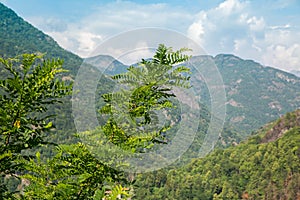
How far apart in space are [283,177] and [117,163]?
180 ft

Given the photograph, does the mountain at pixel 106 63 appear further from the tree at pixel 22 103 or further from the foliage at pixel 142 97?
the tree at pixel 22 103

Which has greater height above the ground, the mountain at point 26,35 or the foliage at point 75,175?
the mountain at point 26,35

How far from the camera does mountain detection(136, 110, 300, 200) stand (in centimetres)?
5359

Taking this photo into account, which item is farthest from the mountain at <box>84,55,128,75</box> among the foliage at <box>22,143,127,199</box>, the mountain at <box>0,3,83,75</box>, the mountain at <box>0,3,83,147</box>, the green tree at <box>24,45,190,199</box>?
the mountain at <box>0,3,83,75</box>

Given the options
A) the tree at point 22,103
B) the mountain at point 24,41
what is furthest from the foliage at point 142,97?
the mountain at point 24,41

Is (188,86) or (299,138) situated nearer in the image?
(188,86)

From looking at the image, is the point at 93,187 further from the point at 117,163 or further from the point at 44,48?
the point at 44,48

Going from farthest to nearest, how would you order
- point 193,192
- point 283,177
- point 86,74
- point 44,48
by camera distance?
point 44,48 < point 193,192 < point 283,177 < point 86,74

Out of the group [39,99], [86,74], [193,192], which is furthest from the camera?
[193,192]

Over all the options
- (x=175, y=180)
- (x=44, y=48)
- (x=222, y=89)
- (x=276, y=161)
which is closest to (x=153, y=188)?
(x=175, y=180)

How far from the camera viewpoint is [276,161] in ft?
185

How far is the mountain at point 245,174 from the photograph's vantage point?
5359 centimetres

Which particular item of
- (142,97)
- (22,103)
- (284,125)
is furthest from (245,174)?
(22,103)

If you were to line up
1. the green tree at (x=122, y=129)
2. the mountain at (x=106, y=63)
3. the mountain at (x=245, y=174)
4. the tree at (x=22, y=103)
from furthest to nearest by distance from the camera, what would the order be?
the mountain at (x=245, y=174) < the mountain at (x=106, y=63) < the green tree at (x=122, y=129) < the tree at (x=22, y=103)
